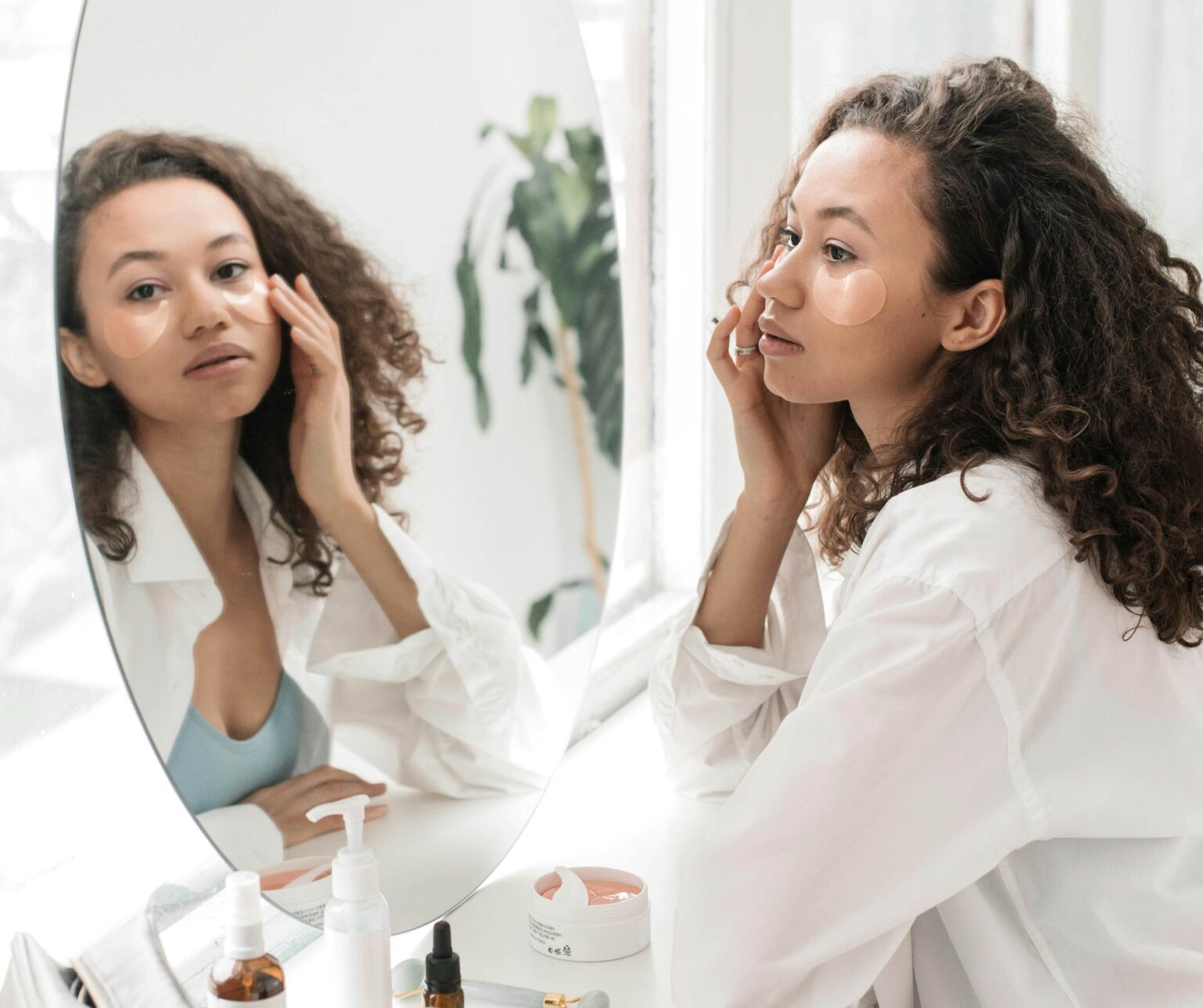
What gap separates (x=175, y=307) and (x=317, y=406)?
14 centimetres

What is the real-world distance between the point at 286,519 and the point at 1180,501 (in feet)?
2.13

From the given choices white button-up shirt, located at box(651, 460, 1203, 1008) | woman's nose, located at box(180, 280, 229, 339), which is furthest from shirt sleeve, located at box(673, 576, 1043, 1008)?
woman's nose, located at box(180, 280, 229, 339)

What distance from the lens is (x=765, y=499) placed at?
129 cm

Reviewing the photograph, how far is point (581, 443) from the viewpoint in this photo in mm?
1223

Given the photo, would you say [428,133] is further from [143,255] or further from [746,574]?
[746,574]

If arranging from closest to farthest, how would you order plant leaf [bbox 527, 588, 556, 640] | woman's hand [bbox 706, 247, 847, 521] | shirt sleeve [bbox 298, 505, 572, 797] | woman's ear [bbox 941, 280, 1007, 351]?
1. shirt sleeve [bbox 298, 505, 572, 797]
2. woman's ear [bbox 941, 280, 1007, 351]
3. plant leaf [bbox 527, 588, 556, 640]
4. woman's hand [bbox 706, 247, 847, 521]

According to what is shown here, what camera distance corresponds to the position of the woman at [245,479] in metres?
0.73

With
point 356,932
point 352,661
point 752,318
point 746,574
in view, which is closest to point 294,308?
point 352,661

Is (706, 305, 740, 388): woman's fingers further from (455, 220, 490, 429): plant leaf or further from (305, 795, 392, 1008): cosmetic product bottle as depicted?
(305, 795, 392, 1008): cosmetic product bottle

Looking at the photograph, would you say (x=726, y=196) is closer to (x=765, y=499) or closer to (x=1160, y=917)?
(x=765, y=499)

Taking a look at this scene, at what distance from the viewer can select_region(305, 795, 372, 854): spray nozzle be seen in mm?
828

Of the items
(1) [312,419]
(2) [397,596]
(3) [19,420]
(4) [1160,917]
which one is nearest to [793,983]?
(4) [1160,917]

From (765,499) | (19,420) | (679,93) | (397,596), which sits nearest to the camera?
(19,420)

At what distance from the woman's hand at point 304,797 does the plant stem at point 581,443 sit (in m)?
0.38
